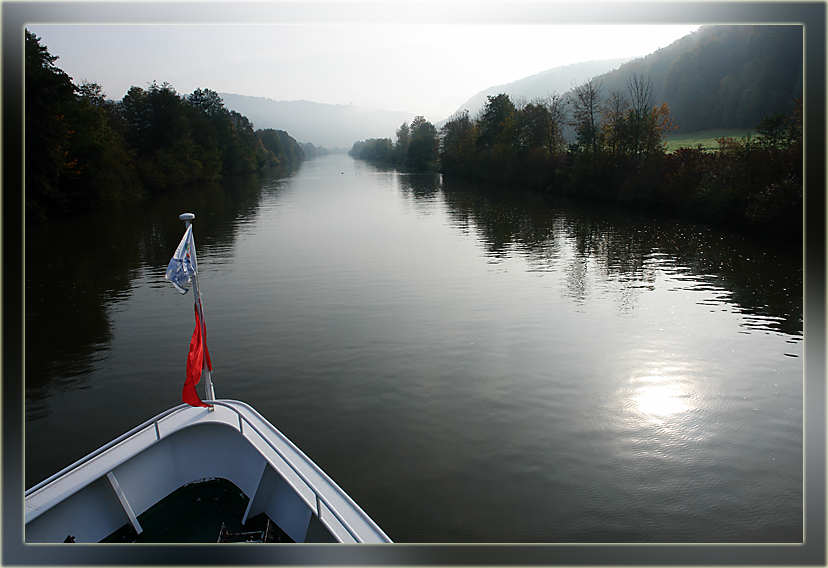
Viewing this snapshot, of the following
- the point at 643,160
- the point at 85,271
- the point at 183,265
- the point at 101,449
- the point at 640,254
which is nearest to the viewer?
the point at 101,449

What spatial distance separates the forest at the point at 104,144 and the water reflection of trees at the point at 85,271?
2.16 metres

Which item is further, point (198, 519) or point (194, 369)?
point (194, 369)

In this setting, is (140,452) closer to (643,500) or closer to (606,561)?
(606,561)

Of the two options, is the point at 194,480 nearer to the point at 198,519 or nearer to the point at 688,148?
the point at 198,519

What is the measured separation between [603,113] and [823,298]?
42548 millimetres

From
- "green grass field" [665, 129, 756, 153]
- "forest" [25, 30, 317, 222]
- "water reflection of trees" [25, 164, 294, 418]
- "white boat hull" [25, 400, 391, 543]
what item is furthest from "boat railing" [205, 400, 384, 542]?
"green grass field" [665, 129, 756, 153]

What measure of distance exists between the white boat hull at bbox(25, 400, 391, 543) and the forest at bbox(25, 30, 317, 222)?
18.4 meters

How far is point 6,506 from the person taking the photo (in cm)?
293

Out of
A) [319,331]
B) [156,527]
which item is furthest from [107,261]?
[156,527]

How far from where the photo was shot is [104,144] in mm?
39156

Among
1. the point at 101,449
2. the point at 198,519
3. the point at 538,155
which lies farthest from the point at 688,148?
the point at 101,449

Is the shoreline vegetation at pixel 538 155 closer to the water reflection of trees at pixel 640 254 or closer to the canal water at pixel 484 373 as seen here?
the water reflection of trees at pixel 640 254

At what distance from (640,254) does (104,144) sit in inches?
1486

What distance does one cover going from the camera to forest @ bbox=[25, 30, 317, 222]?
29344mm
